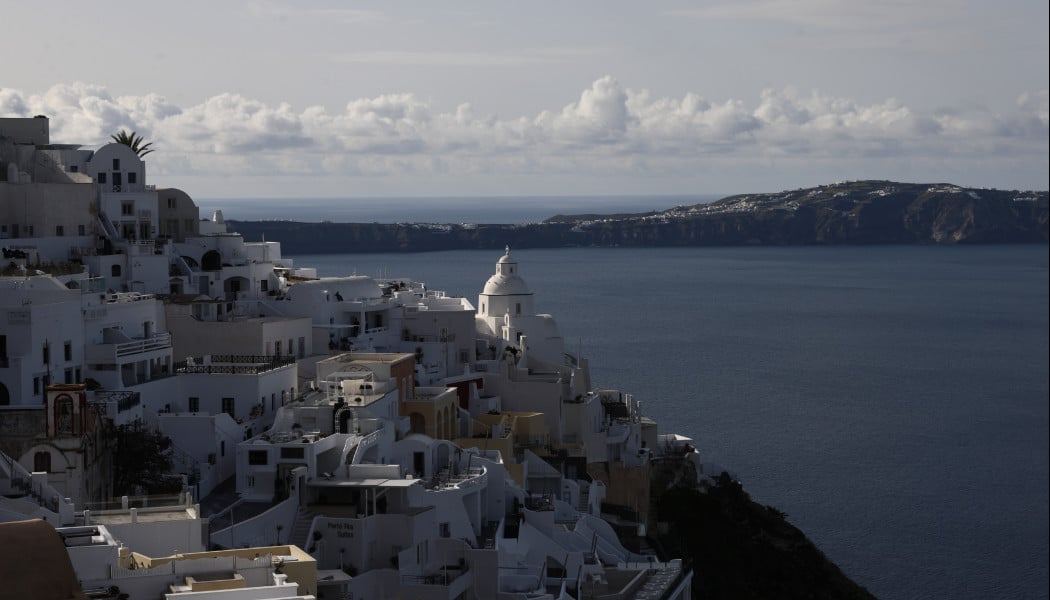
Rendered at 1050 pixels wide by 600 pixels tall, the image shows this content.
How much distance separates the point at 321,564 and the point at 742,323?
71891 millimetres

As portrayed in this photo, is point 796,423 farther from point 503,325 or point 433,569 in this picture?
point 433,569

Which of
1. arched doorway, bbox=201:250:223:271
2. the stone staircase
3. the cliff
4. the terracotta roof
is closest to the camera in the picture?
the terracotta roof

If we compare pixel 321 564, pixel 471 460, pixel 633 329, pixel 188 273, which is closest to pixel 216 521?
pixel 321 564

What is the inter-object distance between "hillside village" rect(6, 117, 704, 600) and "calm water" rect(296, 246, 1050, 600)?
6374 mm

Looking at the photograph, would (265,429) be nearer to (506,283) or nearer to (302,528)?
(302,528)

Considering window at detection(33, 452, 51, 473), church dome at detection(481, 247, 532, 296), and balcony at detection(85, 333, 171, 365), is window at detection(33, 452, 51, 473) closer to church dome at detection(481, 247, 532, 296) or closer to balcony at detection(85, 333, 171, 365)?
balcony at detection(85, 333, 171, 365)

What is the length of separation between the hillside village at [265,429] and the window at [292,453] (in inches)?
1.3

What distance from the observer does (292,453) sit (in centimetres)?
2500

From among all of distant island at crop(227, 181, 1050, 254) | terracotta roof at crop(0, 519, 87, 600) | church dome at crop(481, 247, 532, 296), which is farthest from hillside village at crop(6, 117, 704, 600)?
distant island at crop(227, 181, 1050, 254)

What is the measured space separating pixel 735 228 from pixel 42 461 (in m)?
169

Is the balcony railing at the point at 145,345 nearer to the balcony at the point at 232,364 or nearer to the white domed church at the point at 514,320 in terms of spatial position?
the balcony at the point at 232,364

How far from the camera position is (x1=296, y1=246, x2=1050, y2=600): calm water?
111 feet

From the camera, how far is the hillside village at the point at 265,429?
66.8 ft

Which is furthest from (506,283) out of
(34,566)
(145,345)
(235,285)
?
(34,566)
